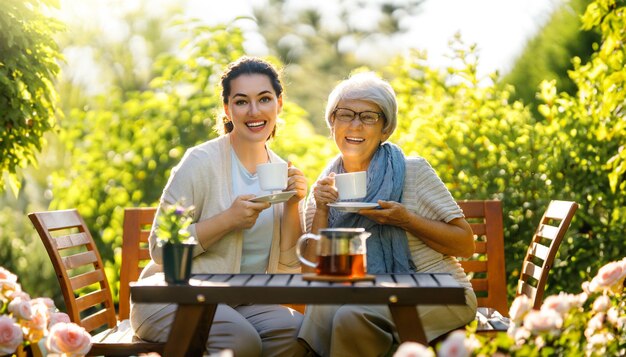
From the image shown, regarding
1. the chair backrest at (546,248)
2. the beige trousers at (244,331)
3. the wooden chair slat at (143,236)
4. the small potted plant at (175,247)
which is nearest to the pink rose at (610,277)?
the chair backrest at (546,248)

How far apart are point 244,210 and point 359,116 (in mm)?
628

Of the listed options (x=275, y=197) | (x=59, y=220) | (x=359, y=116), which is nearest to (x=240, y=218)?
(x=275, y=197)

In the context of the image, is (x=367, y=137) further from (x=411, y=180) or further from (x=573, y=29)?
(x=573, y=29)

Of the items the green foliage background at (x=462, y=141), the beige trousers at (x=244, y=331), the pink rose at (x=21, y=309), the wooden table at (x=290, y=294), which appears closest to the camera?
the wooden table at (x=290, y=294)

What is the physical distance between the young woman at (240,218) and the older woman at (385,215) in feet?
0.43

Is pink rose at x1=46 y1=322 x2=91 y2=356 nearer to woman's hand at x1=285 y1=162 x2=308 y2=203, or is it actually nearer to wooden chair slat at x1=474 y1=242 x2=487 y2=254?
woman's hand at x1=285 y1=162 x2=308 y2=203

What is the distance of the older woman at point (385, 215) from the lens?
11.2ft

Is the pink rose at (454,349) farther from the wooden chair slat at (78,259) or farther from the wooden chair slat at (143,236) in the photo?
the wooden chair slat at (143,236)

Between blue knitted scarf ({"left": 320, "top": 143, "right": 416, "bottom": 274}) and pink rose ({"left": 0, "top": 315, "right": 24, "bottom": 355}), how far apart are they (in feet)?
4.02

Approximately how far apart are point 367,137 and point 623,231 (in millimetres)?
1993

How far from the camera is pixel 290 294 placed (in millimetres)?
2711

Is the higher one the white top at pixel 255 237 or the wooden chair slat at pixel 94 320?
the white top at pixel 255 237

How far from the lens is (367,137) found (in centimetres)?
372

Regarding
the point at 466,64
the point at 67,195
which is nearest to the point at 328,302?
the point at 466,64
